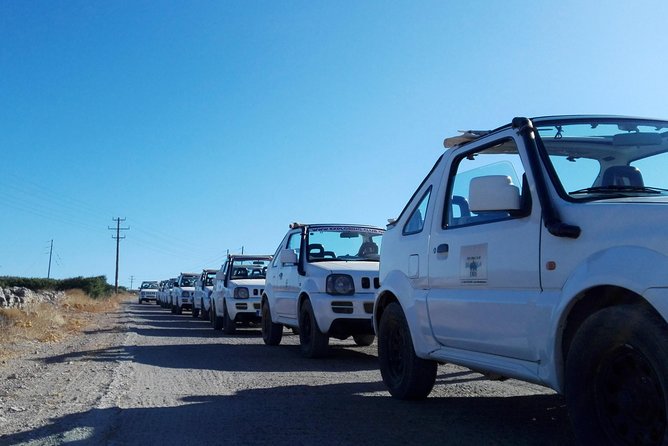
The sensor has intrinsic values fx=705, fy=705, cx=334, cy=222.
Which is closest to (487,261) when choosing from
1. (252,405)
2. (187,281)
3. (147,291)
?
(252,405)

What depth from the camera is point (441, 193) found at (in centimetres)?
605

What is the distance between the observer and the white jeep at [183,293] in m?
28.9

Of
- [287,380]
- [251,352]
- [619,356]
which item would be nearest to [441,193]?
[619,356]

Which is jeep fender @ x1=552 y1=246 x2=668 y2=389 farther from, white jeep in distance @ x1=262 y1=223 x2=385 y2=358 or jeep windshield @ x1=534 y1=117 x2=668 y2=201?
white jeep in distance @ x1=262 y1=223 x2=385 y2=358

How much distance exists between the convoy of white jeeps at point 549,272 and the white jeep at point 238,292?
8990 millimetres

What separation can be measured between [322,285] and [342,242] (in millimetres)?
1419

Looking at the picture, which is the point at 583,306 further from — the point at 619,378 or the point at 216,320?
the point at 216,320

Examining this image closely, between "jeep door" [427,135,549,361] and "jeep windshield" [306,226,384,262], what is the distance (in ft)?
17.4

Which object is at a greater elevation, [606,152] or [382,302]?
[606,152]

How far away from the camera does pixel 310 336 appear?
10367 mm

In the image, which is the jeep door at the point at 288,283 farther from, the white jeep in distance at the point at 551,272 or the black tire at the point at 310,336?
the white jeep in distance at the point at 551,272

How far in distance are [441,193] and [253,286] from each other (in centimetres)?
1029

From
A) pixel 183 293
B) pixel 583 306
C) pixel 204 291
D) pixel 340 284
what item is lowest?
pixel 583 306

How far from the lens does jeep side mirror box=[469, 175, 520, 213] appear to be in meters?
4.49
